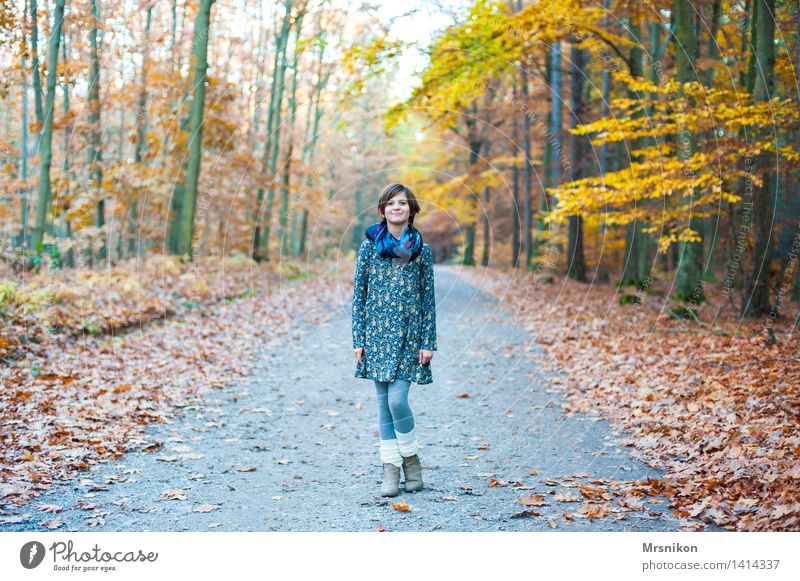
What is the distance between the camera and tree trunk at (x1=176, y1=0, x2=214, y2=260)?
15.8 metres

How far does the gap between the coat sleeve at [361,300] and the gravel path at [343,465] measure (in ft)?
3.69

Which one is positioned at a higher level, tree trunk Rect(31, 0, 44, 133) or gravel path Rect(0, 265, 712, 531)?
tree trunk Rect(31, 0, 44, 133)

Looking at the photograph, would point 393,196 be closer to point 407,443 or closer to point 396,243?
point 396,243

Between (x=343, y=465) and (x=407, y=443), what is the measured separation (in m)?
0.99

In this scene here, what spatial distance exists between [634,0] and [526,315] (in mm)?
6382

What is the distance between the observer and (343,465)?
5.63m

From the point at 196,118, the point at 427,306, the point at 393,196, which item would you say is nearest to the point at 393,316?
the point at 427,306

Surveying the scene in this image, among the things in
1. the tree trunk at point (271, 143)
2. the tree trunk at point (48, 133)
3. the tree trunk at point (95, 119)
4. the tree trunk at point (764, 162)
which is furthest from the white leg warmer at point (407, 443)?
the tree trunk at point (271, 143)

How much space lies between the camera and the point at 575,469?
529 cm

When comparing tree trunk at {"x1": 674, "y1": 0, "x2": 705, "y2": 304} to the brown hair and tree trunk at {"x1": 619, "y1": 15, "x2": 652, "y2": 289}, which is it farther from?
the brown hair

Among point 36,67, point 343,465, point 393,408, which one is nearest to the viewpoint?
point 393,408

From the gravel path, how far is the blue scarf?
167 centimetres

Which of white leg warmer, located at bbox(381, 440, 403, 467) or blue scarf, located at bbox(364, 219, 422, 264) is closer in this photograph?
blue scarf, located at bbox(364, 219, 422, 264)

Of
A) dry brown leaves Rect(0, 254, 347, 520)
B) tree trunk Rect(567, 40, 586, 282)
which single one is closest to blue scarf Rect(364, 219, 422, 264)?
dry brown leaves Rect(0, 254, 347, 520)
